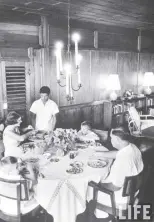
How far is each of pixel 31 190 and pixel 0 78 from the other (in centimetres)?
264

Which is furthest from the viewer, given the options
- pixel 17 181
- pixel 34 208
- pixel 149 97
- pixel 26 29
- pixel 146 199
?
pixel 149 97

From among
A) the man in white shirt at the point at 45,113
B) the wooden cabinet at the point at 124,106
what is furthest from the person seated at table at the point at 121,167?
the wooden cabinet at the point at 124,106

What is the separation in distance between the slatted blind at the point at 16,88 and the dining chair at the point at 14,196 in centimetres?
256

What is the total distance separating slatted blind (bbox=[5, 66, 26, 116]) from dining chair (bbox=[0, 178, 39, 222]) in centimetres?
256

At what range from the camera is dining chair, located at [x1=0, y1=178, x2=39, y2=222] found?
8.70 feet

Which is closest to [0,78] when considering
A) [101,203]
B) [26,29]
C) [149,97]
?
[26,29]

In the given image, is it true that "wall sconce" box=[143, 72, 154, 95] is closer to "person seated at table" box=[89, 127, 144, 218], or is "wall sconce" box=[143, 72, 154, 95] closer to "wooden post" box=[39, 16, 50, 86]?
"wooden post" box=[39, 16, 50, 86]

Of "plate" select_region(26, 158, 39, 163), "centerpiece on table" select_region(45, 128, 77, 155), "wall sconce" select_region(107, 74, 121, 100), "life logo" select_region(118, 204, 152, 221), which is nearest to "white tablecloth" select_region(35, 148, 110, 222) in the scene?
"plate" select_region(26, 158, 39, 163)

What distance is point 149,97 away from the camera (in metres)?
8.13

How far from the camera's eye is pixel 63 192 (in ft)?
9.20

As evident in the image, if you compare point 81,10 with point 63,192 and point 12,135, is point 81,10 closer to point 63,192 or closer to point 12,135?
point 12,135

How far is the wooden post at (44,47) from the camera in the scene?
538 cm

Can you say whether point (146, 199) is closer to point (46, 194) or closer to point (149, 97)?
point (46, 194)

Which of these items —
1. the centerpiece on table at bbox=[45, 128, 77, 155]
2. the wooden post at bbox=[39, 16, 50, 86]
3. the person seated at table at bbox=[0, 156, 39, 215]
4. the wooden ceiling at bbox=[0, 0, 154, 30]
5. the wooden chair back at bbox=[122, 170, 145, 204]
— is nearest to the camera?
the wooden chair back at bbox=[122, 170, 145, 204]
